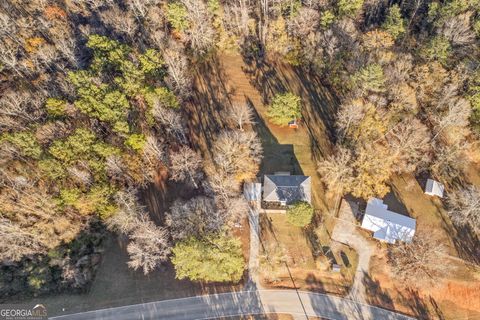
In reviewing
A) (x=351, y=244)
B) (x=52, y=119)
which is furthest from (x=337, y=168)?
(x=52, y=119)

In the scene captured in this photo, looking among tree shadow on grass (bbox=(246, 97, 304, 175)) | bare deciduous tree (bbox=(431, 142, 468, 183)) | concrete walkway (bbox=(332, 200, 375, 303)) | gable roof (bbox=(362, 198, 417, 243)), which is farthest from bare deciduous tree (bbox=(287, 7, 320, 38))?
gable roof (bbox=(362, 198, 417, 243))

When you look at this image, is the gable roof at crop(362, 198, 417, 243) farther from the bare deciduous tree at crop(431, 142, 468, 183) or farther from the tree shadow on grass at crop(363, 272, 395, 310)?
the bare deciduous tree at crop(431, 142, 468, 183)

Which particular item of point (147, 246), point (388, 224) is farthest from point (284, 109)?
point (147, 246)

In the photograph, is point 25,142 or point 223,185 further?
point 223,185

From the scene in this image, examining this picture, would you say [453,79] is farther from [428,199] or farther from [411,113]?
[428,199]

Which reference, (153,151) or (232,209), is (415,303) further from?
(153,151)

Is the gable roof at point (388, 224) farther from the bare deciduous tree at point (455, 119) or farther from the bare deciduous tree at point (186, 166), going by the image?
the bare deciduous tree at point (186, 166)

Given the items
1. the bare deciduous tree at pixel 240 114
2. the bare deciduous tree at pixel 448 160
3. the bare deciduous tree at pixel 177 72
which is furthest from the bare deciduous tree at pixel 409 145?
the bare deciduous tree at pixel 177 72
